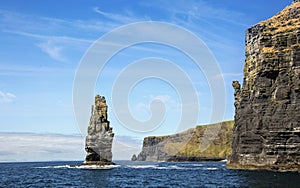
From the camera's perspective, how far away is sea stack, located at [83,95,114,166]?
140250 millimetres

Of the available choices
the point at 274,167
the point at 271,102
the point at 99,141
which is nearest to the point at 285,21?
the point at 271,102

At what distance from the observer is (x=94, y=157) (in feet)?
468

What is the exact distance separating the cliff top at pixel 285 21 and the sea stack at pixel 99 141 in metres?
64.8

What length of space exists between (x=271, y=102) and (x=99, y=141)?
6408 cm

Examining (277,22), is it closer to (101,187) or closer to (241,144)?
(241,144)

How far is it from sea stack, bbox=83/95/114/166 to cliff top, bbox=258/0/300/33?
213 feet

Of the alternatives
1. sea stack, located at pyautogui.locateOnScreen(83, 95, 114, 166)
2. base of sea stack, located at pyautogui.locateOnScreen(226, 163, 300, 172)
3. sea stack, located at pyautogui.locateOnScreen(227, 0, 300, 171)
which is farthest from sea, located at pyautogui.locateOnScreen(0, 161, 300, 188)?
sea stack, located at pyautogui.locateOnScreen(83, 95, 114, 166)

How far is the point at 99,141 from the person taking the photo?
141 meters

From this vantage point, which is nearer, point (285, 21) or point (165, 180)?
point (165, 180)

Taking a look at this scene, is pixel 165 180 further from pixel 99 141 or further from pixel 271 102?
pixel 99 141

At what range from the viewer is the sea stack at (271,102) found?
95.4m

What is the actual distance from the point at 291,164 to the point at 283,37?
32516 millimetres

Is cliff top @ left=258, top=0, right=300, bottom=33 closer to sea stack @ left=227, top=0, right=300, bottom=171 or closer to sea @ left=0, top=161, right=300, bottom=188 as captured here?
sea stack @ left=227, top=0, right=300, bottom=171

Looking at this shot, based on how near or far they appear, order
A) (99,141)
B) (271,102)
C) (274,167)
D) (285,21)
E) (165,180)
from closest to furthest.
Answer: (165,180) → (274,167) → (271,102) → (285,21) → (99,141)
